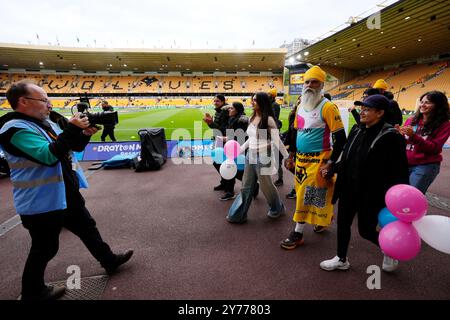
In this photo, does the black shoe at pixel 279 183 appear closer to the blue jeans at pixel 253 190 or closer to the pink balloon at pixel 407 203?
the blue jeans at pixel 253 190

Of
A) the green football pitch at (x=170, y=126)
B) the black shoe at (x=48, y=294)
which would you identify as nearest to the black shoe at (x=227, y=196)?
the black shoe at (x=48, y=294)

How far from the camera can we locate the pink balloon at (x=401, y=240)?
1849 millimetres

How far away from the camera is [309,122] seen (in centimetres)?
263

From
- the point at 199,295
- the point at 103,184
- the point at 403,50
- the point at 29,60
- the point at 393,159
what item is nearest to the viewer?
the point at 393,159

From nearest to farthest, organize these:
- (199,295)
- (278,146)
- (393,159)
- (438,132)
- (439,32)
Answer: (393,159) < (199,295) < (438,132) < (278,146) < (439,32)

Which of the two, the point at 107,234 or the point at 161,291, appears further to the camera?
the point at 107,234

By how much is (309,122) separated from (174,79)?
51841mm

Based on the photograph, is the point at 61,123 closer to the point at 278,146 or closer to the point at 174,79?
the point at 278,146

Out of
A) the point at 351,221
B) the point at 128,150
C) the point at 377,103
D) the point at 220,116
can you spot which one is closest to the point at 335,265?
the point at 351,221

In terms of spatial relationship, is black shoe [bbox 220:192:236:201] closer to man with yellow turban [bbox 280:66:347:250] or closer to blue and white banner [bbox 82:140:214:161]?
man with yellow turban [bbox 280:66:347:250]

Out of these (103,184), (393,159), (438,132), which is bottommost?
(103,184)

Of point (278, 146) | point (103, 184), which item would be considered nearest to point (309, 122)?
point (278, 146)

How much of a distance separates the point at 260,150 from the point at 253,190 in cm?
65

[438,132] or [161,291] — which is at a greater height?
[438,132]
